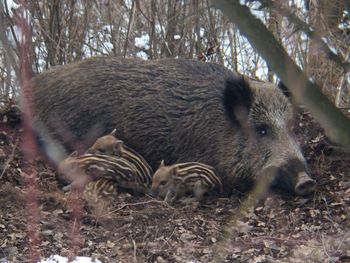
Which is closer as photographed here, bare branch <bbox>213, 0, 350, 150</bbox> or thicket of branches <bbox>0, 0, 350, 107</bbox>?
bare branch <bbox>213, 0, 350, 150</bbox>

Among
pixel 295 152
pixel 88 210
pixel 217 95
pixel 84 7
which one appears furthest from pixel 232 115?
pixel 84 7

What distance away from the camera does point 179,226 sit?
17.4ft

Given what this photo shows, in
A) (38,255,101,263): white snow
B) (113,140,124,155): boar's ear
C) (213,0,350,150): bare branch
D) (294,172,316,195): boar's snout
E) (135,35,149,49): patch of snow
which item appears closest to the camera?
(213,0,350,150): bare branch

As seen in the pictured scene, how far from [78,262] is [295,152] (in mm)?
2203

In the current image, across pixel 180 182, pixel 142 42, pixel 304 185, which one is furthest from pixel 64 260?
pixel 142 42

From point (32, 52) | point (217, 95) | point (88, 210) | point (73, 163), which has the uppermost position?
point (32, 52)

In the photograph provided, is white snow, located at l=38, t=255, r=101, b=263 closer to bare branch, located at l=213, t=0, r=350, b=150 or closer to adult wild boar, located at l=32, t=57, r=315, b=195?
adult wild boar, located at l=32, t=57, r=315, b=195

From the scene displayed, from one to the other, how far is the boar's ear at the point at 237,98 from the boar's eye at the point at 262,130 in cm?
17

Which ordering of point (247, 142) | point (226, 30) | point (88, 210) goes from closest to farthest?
point (88, 210)
point (247, 142)
point (226, 30)

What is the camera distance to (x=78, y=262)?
181 inches

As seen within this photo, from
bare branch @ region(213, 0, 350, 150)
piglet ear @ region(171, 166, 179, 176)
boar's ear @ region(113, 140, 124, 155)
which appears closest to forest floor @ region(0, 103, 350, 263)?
piglet ear @ region(171, 166, 179, 176)

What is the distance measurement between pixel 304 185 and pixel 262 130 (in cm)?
72

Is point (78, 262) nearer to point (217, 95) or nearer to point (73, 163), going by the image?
point (73, 163)

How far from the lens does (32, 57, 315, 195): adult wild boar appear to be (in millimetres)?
6359
